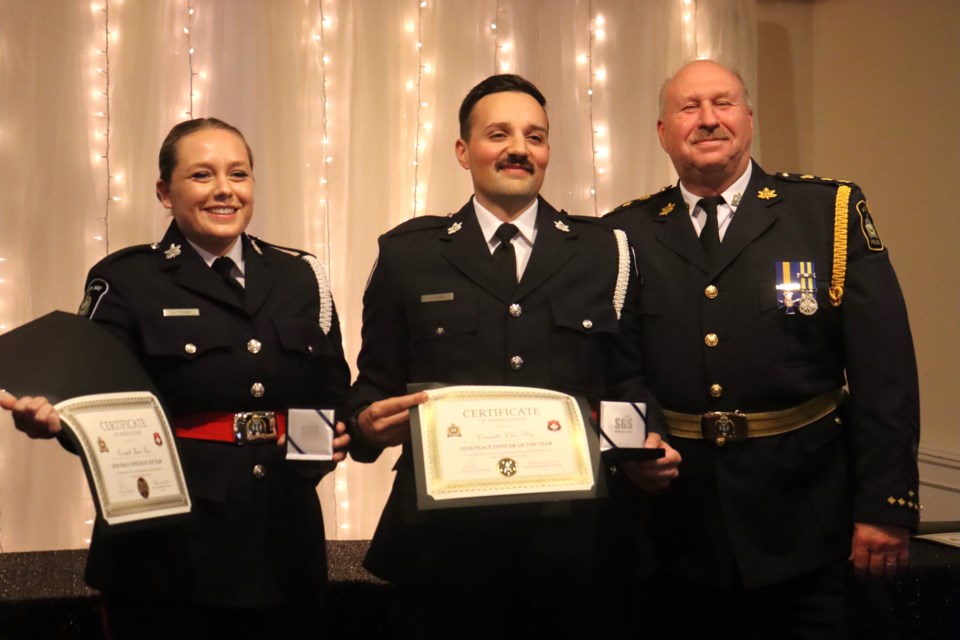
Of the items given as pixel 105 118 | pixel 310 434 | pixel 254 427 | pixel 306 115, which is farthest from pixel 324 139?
pixel 310 434

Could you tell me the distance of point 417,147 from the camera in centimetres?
363

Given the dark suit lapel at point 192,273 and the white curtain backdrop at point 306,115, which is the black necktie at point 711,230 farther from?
the white curtain backdrop at point 306,115

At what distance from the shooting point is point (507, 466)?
1889 millimetres

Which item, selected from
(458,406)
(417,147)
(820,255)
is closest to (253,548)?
(458,406)

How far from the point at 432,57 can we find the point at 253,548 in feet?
7.20

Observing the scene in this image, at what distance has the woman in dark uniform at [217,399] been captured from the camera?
1.91 metres

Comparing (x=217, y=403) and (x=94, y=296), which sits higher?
(x=94, y=296)

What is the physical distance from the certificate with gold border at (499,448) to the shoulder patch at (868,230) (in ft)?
2.49

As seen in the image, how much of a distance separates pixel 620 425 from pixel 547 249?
407 millimetres

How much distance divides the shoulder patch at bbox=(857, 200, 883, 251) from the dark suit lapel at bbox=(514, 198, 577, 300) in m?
0.63

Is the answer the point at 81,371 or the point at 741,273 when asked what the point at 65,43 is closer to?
the point at 81,371

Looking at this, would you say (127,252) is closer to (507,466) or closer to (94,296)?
(94,296)

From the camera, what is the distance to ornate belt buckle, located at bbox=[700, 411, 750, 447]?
2146mm

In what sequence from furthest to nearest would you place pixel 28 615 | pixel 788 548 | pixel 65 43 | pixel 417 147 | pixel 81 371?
pixel 417 147 → pixel 65 43 → pixel 28 615 → pixel 788 548 → pixel 81 371
